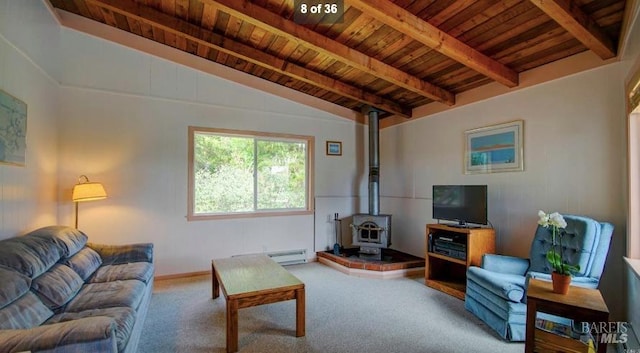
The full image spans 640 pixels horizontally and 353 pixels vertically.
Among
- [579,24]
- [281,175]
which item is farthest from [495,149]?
[281,175]

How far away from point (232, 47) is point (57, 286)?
2941mm

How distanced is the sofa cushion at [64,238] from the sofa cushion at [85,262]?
0.05 meters

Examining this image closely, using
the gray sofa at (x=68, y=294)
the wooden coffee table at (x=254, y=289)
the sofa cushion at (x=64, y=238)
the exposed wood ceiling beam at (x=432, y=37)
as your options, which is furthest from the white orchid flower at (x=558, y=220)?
the sofa cushion at (x=64, y=238)

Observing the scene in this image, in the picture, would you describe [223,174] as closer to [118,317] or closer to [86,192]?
[86,192]

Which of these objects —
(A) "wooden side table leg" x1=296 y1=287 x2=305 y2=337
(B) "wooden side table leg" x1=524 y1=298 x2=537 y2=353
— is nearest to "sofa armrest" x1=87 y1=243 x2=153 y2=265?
(A) "wooden side table leg" x1=296 y1=287 x2=305 y2=337

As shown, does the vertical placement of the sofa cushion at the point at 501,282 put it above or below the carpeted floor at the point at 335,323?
above

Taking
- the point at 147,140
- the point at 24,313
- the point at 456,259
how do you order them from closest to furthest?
the point at 24,313
the point at 456,259
the point at 147,140

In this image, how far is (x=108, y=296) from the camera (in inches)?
87.2

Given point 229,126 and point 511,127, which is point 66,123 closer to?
point 229,126

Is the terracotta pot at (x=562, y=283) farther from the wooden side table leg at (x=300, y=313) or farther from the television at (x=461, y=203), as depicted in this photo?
the wooden side table leg at (x=300, y=313)

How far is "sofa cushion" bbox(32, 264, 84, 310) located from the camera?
6.56 ft

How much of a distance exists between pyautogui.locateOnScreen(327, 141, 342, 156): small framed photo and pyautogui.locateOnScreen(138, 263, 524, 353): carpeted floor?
2.35 metres

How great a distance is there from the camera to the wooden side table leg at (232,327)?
7.41 ft

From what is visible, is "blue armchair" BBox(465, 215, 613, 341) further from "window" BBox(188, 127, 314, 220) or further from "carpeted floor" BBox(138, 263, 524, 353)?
"window" BBox(188, 127, 314, 220)
